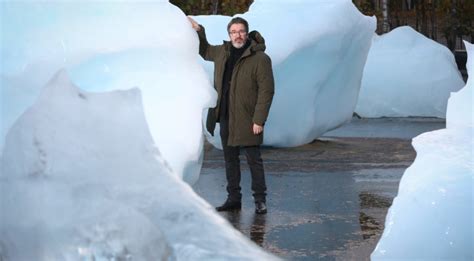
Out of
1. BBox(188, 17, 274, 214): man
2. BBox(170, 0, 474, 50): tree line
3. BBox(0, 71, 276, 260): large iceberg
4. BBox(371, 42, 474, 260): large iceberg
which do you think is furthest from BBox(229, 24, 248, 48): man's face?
BBox(170, 0, 474, 50): tree line

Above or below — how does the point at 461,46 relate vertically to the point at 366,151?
below

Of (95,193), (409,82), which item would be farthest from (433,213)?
(409,82)

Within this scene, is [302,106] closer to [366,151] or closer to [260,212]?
[366,151]

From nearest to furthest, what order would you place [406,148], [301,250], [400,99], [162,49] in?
[162,49] < [301,250] < [406,148] < [400,99]

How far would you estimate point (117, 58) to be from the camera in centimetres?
725

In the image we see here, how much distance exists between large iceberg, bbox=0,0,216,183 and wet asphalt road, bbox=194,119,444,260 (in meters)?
1.41

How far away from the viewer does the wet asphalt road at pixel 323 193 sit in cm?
893

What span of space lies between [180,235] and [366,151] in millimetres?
9811

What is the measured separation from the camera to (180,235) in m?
5.80

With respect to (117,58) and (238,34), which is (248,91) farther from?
(117,58)

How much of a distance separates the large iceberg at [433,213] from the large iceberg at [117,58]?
1544 millimetres

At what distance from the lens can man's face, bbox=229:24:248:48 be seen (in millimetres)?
10203

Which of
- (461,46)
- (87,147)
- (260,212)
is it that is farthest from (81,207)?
(461,46)

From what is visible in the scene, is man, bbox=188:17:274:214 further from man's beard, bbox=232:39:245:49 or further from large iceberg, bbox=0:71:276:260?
large iceberg, bbox=0:71:276:260
